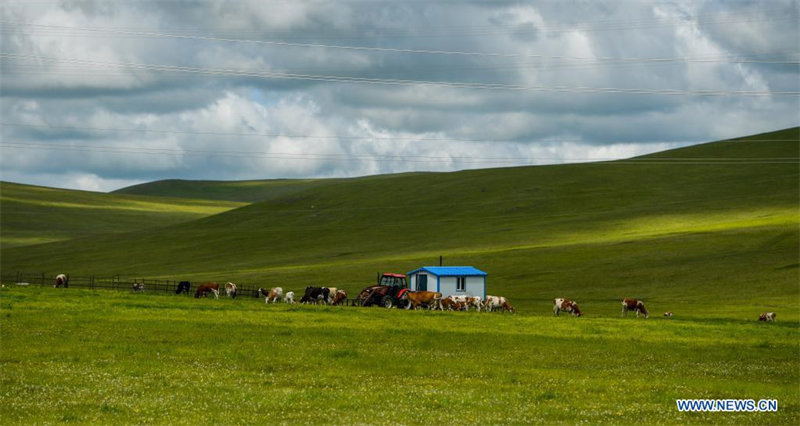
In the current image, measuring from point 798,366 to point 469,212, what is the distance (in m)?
133

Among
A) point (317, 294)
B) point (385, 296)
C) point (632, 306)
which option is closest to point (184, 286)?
point (317, 294)

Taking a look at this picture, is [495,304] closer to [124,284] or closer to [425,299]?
[425,299]

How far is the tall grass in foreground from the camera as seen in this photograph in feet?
72.8

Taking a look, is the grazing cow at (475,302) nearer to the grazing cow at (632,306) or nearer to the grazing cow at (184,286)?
the grazing cow at (632,306)

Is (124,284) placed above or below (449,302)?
above

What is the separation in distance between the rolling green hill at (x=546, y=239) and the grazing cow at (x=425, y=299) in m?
17.4

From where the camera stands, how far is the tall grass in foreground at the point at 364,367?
22.2 m

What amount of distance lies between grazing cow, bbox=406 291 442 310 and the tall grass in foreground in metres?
13.0

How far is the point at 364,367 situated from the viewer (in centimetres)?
3086

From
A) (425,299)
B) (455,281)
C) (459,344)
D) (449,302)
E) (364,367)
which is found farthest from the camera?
(455,281)

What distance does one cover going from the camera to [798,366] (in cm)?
3419

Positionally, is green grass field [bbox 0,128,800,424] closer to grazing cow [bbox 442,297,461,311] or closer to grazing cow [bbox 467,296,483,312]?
grazing cow [bbox 467,296,483,312]

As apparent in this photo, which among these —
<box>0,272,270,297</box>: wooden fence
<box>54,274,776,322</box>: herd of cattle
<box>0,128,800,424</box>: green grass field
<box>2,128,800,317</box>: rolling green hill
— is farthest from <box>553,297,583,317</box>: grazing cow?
<box>0,272,270,297</box>: wooden fence

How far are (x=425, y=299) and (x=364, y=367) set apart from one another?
1366 inches
